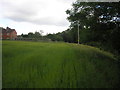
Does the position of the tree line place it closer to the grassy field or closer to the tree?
the tree

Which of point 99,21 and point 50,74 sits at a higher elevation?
point 99,21

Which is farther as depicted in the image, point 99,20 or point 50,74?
point 99,20

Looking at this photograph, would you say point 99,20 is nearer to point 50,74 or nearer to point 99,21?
point 99,21

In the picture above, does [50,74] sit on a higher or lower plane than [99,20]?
lower

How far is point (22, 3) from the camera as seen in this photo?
10.5 ft

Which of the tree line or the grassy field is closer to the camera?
the grassy field

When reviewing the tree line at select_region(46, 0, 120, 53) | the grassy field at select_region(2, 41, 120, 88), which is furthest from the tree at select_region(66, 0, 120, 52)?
the grassy field at select_region(2, 41, 120, 88)

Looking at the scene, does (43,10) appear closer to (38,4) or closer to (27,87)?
(38,4)

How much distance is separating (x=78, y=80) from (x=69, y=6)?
3099 millimetres

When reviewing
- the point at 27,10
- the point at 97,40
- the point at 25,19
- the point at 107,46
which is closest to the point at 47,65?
the point at 25,19

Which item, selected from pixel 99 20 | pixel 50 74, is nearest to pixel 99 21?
pixel 99 20

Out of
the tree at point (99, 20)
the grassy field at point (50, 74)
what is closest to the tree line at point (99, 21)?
the tree at point (99, 20)

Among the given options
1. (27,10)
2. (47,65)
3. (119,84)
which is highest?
(27,10)

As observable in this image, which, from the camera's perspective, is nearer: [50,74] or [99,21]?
[50,74]
